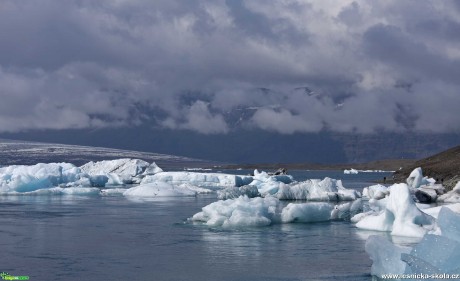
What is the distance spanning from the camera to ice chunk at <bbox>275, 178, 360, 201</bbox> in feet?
125

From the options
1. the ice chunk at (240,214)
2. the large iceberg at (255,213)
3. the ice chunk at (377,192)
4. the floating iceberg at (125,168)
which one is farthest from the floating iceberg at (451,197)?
the floating iceberg at (125,168)

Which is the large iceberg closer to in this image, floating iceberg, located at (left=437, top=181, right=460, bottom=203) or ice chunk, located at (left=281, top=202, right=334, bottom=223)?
ice chunk, located at (left=281, top=202, right=334, bottom=223)

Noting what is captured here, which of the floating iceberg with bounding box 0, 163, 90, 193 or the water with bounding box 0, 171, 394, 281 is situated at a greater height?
the floating iceberg with bounding box 0, 163, 90, 193

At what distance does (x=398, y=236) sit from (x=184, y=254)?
674 centimetres

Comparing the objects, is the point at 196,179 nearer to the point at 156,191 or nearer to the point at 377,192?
the point at 156,191

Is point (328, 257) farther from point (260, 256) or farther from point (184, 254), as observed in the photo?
point (184, 254)

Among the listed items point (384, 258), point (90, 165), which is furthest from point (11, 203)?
point (90, 165)

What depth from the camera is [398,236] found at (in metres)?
20.1

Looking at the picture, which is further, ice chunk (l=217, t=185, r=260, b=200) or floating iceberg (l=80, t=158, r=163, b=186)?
floating iceberg (l=80, t=158, r=163, b=186)

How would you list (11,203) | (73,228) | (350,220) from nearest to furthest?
(73,228) → (350,220) → (11,203)

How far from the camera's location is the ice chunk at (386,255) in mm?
12961

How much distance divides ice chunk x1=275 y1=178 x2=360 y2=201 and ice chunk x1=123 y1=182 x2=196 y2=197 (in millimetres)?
6665

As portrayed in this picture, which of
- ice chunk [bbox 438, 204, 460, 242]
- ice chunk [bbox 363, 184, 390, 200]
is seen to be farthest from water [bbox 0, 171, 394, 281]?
ice chunk [bbox 363, 184, 390, 200]

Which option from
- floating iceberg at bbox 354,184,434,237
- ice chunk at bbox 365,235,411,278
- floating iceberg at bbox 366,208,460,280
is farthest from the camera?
floating iceberg at bbox 354,184,434,237
